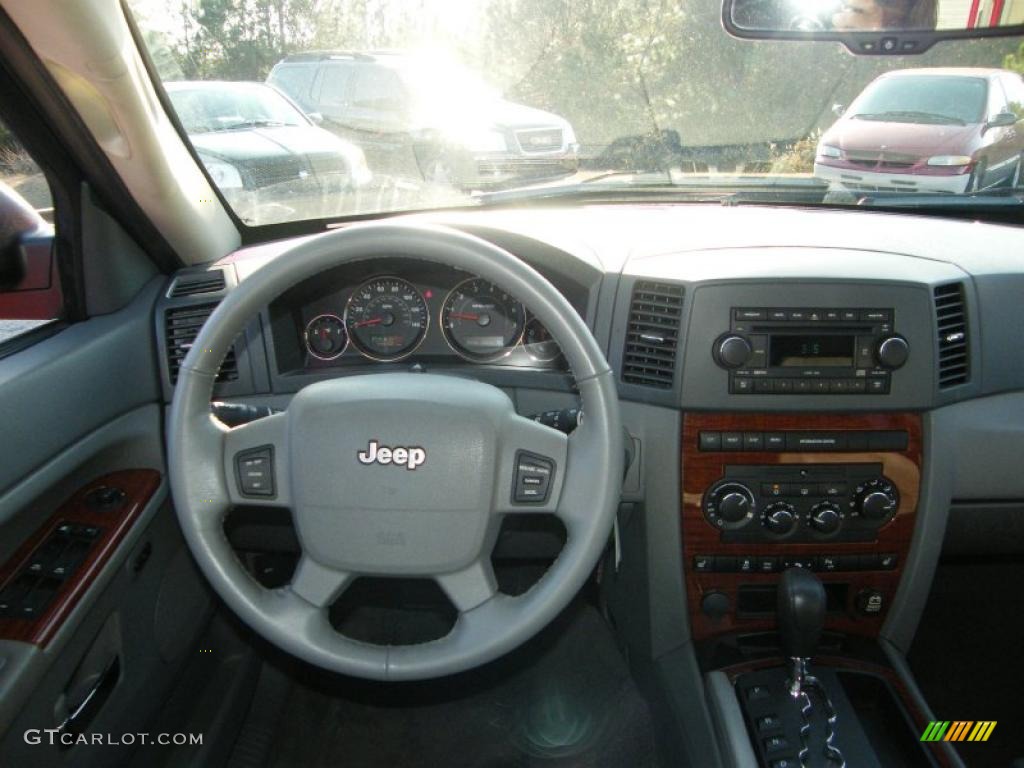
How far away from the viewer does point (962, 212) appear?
115 inches

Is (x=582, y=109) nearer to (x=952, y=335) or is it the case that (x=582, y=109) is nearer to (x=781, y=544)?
(x=952, y=335)

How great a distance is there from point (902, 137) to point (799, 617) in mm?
1505

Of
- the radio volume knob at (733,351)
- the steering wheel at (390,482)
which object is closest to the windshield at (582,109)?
the radio volume knob at (733,351)

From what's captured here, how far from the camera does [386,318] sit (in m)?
2.60

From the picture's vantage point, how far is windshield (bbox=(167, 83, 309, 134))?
254 centimetres

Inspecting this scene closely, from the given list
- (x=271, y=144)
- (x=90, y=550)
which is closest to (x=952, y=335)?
(x=271, y=144)

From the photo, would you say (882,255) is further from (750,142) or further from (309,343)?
(309,343)

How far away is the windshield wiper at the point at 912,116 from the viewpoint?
2.77m

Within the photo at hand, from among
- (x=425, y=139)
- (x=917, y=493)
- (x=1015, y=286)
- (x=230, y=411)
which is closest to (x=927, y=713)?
(x=917, y=493)

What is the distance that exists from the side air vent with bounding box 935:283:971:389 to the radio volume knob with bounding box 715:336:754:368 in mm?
520

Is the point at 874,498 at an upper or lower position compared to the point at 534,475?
lower

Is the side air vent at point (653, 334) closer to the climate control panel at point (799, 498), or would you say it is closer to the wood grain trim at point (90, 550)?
the climate control panel at point (799, 498)

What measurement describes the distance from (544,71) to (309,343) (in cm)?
104

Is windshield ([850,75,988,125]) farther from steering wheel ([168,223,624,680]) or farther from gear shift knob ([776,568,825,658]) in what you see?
steering wheel ([168,223,624,680])
